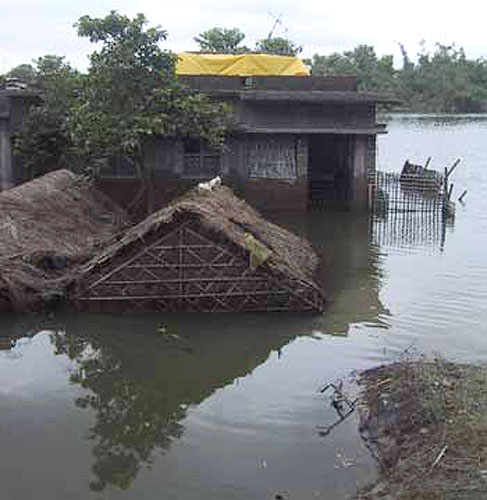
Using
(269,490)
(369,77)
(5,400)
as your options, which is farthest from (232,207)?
(369,77)

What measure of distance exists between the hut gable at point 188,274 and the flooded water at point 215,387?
31 cm

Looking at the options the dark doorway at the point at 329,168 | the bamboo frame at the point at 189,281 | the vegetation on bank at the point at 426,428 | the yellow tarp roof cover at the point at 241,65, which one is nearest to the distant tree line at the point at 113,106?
the yellow tarp roof cover at the point at 241,65

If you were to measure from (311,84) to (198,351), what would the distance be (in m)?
13.1

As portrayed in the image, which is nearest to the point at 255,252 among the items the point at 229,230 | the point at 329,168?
the point at 229,230

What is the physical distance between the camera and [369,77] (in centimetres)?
8356

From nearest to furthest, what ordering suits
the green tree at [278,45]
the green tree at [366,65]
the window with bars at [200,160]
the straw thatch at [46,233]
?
the straw thatch at [46,233]
the window with bars at [200,160]
the green tree at [278,45]
the green tree at [366,65]

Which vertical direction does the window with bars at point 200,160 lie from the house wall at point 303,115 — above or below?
below

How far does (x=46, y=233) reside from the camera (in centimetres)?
1546

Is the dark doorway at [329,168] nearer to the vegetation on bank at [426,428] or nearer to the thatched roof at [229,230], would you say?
the thatched roof at [229,230]

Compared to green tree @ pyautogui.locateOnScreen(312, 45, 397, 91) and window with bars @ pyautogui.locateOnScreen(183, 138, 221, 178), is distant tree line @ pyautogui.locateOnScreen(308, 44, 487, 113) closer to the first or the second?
green tree @ pyautogui.locateOnScreen(312, 45, 397, 91)

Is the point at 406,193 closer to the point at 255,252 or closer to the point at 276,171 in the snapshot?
the point at 276,171

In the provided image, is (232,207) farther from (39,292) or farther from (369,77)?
(369,77)

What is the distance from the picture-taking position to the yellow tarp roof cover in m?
24.7

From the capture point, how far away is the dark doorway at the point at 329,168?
25953mm
